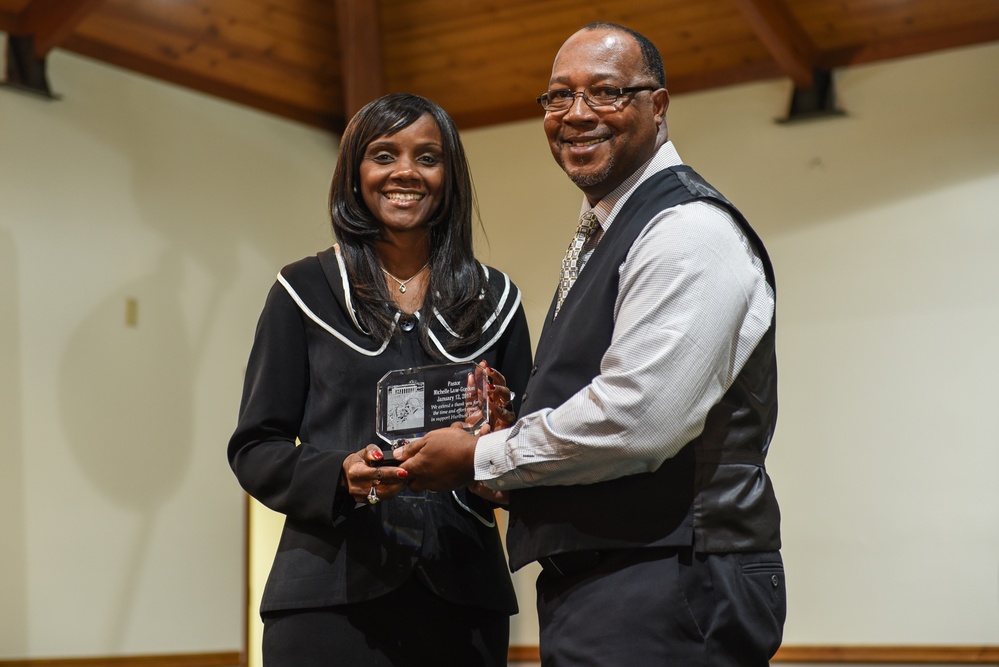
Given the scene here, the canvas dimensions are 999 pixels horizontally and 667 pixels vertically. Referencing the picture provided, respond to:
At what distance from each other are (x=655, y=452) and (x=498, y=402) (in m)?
0.38

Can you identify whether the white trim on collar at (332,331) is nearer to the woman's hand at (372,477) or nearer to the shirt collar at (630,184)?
the woman's hand at (372,477)

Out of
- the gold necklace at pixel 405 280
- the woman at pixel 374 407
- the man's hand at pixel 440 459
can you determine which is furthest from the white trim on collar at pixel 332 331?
the man's hand at pixel 440 459

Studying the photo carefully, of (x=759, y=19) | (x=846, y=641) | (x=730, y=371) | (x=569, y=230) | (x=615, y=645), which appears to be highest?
(x=759, y=19)

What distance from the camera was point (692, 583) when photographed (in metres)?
1.45

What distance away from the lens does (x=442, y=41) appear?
656cm

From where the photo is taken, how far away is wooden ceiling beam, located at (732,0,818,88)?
531 cm

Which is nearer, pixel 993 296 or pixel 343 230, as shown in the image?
pixel 343 230

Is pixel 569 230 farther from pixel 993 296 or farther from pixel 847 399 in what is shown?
pixel 993 296

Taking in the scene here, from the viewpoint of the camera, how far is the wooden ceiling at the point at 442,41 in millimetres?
5551

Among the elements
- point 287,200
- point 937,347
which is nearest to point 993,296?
point 937,347

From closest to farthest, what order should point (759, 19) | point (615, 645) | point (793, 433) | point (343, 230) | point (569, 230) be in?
point (615, 645), point (343, 230), point (759, 19), point (793, 433), point (569, 230)

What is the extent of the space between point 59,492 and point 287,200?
2.21m

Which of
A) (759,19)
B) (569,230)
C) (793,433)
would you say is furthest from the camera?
(569,230)

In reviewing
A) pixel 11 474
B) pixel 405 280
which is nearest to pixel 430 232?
pixel 405 280
